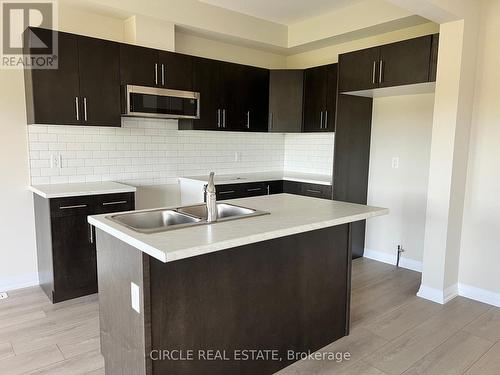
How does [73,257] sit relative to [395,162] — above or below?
below

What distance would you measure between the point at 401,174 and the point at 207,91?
235 cm

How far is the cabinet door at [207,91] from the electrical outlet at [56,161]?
136 centimetres

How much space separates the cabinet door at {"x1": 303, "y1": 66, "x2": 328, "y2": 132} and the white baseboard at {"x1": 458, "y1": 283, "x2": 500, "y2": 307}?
2253 mm

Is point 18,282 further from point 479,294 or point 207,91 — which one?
point 479,294

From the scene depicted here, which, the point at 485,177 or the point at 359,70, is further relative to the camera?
the point at 359,70

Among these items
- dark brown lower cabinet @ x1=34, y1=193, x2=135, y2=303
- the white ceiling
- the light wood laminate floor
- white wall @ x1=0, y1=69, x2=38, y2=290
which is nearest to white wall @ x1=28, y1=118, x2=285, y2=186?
white wall @ x1=0, y1=69, x2=38, y2=290

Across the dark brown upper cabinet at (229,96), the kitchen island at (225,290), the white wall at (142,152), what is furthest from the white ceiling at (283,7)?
the kitchen island at (225,290)

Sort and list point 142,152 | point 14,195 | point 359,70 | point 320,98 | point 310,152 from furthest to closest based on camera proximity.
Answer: point 310,152 → point 320,98 → point 142,152 → point 359,70 → point 14,195

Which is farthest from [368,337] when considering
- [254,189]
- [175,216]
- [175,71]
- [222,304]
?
[175,71]

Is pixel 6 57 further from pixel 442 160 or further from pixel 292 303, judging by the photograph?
pixel 442 160

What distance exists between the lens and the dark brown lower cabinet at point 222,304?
1.70m

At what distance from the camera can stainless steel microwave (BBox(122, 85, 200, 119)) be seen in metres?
3.47

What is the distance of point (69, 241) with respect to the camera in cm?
308

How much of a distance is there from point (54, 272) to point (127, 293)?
1623mm
